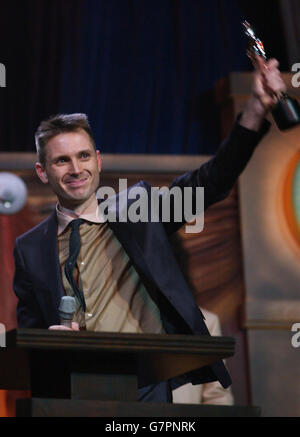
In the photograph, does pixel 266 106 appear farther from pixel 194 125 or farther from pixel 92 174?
pixel 194 125

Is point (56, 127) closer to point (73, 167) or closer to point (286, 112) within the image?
point (73, 167)

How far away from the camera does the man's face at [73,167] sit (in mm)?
2150

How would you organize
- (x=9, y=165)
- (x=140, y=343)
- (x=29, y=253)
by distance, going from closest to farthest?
(x=140, y=343)
(x=29, y=253)
(x=9, y=165)

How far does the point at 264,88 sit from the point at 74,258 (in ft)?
2.03

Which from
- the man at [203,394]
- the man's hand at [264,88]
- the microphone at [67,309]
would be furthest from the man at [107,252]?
the man at [203,394]

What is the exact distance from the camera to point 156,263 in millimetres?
2014

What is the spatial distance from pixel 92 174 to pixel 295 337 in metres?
2.21

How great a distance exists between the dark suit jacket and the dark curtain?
7.00 ft

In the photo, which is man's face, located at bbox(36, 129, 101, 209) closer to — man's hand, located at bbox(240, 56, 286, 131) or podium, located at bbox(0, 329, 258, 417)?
man's hand, located at bbox(240, 56, 286, 131)

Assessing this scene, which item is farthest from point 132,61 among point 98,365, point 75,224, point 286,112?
point 98,365

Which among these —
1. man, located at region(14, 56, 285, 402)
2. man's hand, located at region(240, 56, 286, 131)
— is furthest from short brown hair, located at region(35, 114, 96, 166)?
man's hand, located at region(240, 56, 286, 131)

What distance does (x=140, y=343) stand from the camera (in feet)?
5.01

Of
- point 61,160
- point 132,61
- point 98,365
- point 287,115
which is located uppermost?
point 132,61

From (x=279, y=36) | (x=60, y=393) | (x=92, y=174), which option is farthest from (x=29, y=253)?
(x=279, y=36)
